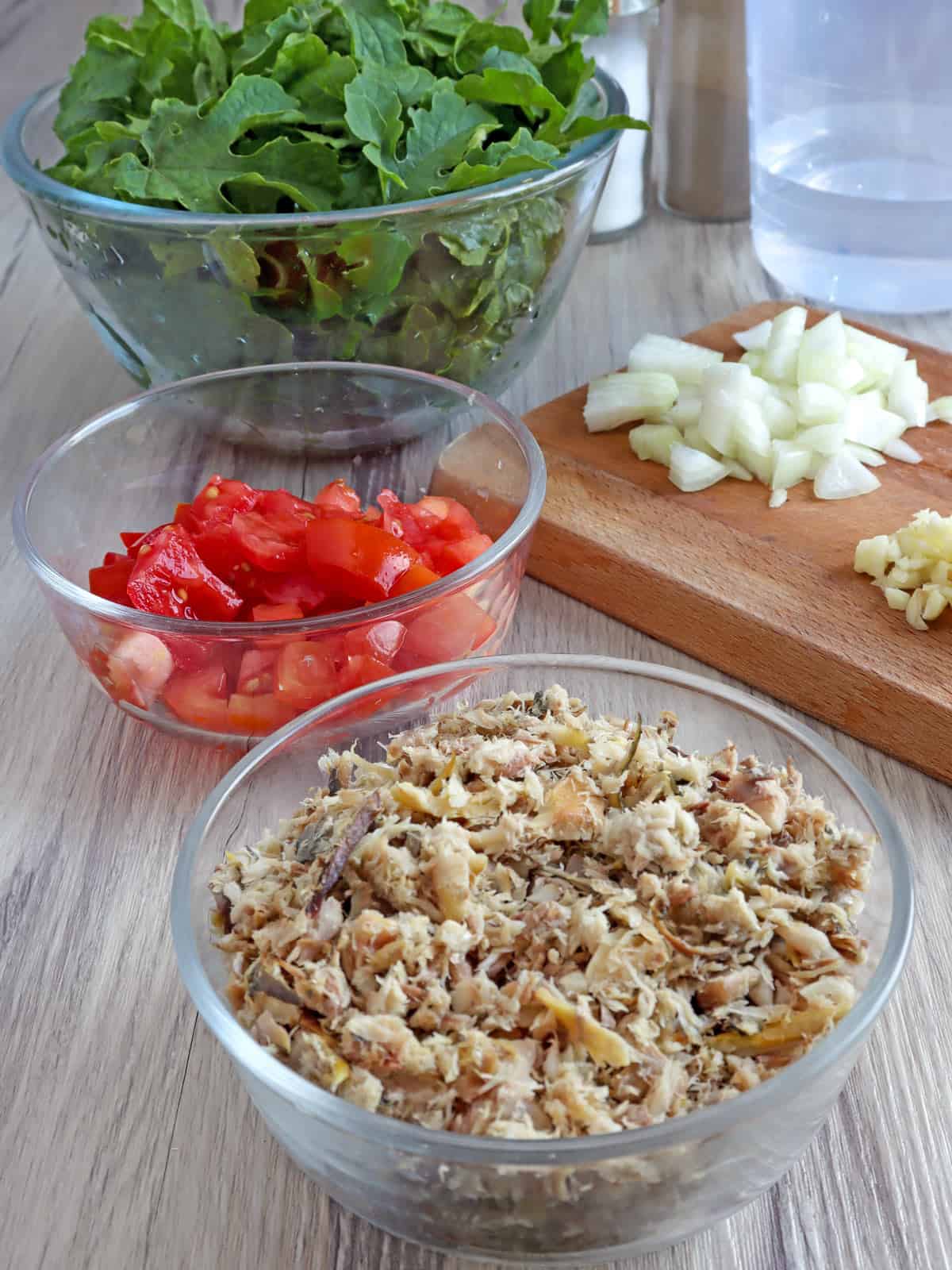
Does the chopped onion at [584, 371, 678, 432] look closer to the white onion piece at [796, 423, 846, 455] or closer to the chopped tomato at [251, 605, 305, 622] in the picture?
the white onion piece at [796, 423, 846, 455]

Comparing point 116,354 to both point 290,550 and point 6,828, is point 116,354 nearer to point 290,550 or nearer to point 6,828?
point 290,550

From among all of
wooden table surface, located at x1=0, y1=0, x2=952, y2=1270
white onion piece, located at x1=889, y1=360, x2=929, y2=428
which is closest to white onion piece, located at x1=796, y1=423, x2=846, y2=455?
white onion piece, located at x1=889, y1=360, x2=929, y2=428

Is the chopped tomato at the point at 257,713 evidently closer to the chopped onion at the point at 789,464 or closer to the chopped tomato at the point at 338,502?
the chopped tomato at the point at 338,502

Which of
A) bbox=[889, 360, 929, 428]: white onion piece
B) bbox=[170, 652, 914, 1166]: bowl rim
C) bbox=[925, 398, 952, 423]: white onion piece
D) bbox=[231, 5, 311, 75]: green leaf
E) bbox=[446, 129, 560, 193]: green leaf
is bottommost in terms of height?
bbox=[925, 398, 952, 423]: white onion piece

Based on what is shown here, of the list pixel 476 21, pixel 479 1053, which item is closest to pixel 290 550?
pixel 479 1053

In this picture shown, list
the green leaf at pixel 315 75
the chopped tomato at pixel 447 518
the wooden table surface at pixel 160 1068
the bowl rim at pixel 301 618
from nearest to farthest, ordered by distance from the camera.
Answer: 1. the wooden table surface at pixel 160 1068
2. the bowl rim at pixel 301 618
3. the chopped tomato at pixel 447 518
4. the green leaf at pixel 315 75

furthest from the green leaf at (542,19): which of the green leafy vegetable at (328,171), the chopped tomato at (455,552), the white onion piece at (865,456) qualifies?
the chopped tomato at (455,552)

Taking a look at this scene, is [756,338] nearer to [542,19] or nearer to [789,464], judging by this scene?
[789,464]

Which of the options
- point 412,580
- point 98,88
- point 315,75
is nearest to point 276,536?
point 412,580
